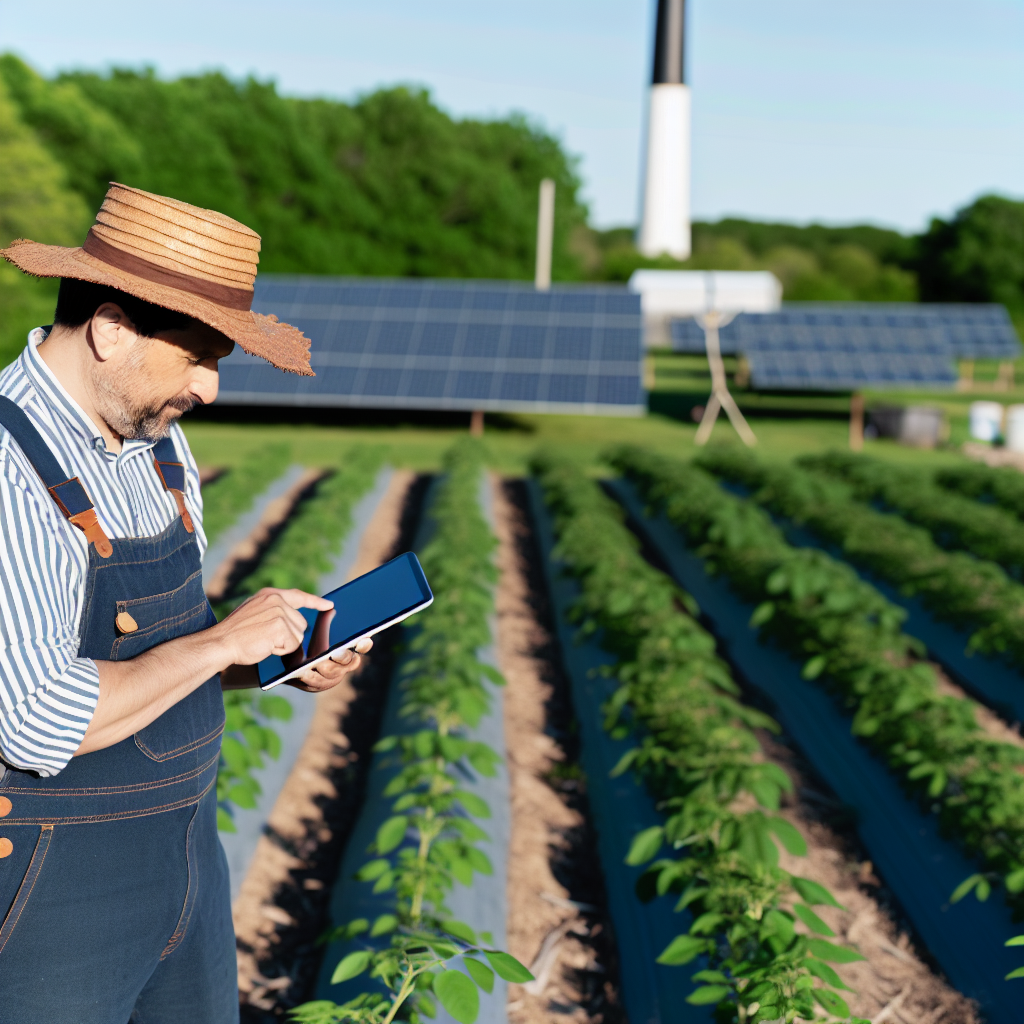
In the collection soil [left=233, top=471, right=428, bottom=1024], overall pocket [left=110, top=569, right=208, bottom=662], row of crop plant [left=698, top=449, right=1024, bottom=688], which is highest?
overall pocket [left=110, top=569, right=208, bottom=662]

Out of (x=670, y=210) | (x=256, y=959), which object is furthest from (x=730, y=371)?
(x=256, y=959)

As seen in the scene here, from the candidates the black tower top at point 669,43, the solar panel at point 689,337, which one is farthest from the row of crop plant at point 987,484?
the black tower top at point 669,43

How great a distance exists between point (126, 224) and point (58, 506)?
461mm

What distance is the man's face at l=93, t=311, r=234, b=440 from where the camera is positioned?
1498mm

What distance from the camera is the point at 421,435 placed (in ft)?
48.8

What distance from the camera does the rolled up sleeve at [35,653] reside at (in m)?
1.29

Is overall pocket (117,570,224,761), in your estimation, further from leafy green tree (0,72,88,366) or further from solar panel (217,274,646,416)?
leafy green tree (0,72,88,366)

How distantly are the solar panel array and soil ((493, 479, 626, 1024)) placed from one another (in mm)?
11215

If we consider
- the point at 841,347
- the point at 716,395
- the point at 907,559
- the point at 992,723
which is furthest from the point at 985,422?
the point at 992,723

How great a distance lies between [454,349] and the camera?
576 inches

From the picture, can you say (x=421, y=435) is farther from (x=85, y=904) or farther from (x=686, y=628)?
(x=85, y=904)

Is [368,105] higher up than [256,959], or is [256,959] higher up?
[368,105]

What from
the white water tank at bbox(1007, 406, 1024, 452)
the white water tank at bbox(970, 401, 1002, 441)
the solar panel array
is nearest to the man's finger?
the white water tank at bbox(1007, 406, 1024, 452)

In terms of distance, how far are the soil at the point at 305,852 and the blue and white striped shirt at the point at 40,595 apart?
6.70ft
